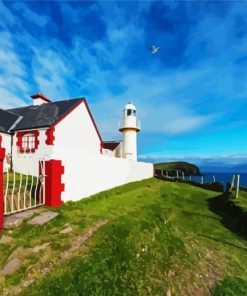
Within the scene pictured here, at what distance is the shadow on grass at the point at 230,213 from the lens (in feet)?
46.5

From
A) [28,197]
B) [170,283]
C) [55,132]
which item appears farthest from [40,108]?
[170,283]

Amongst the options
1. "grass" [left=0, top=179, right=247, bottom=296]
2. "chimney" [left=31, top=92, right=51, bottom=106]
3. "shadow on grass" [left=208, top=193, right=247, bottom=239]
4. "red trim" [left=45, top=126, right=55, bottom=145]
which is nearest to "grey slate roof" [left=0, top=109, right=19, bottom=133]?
"chimney" [left=31, top=92, right=51, bottom=106]

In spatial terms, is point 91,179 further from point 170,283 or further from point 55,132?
point 170,283

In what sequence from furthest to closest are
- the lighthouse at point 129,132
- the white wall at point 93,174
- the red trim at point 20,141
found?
the lighthouse at point 129,132, the red trim at point 20,141, the white wall at point 93,174

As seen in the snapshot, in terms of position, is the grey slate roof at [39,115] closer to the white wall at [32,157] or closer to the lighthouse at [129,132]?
the white wall at [32,157]

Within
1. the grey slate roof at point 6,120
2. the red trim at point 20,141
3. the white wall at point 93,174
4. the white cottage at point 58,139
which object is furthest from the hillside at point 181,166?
the red trim at point 20,141

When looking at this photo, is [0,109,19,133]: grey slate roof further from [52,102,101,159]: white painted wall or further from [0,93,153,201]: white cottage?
[52,102,101,159]: white painted wall

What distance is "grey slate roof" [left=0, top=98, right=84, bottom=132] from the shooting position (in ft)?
72.7

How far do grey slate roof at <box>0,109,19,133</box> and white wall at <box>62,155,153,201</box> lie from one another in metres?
10.5

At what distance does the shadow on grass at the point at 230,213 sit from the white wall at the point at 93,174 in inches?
286

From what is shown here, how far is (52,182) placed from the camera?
11234 millimetres

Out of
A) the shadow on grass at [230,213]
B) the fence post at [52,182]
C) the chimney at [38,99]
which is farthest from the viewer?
the chimney at [38,99]

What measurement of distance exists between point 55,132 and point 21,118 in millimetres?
6165

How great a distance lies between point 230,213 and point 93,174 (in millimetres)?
9057
